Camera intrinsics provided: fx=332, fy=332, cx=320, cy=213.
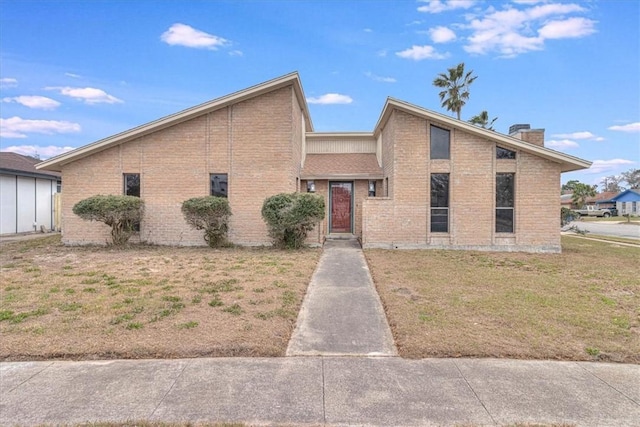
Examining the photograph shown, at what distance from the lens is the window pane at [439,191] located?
12844mm

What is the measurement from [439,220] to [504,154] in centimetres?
343

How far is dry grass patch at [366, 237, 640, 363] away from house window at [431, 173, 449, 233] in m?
2.75

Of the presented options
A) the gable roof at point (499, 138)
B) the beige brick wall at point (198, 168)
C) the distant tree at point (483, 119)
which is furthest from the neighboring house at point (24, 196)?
the distant tree at point (483, 119)

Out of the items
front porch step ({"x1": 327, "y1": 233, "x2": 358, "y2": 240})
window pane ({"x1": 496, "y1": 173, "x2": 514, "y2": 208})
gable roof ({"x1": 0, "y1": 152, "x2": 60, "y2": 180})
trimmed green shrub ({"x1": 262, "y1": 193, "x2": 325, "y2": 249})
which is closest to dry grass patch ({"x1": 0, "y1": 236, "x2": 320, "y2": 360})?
trimmed green shrub ({"x1": 262, "y1": 193, "x2": 325, "y2": 249})

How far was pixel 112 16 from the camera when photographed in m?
12.7

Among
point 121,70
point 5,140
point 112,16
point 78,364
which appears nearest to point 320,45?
point 112,16

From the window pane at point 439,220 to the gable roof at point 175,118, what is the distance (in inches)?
293

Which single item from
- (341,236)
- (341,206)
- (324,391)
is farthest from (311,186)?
(324,391)

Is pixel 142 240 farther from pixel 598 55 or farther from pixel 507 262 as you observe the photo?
pixel 598 55

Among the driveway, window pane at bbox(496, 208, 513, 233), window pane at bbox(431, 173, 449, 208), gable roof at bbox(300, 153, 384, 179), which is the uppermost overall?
gable roof at bbox(300, 153, 384, 179)

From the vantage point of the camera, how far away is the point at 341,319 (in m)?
5.35

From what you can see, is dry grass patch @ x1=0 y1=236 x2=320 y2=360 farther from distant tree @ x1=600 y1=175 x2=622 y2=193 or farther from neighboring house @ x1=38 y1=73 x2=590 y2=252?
distant tree @ x1=600 y1=175 x2=622 y2=193

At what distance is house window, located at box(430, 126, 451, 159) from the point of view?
41.9ft

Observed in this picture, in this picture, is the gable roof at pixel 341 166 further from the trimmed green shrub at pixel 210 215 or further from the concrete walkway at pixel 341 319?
the concrete walkway at pixel 341 319
